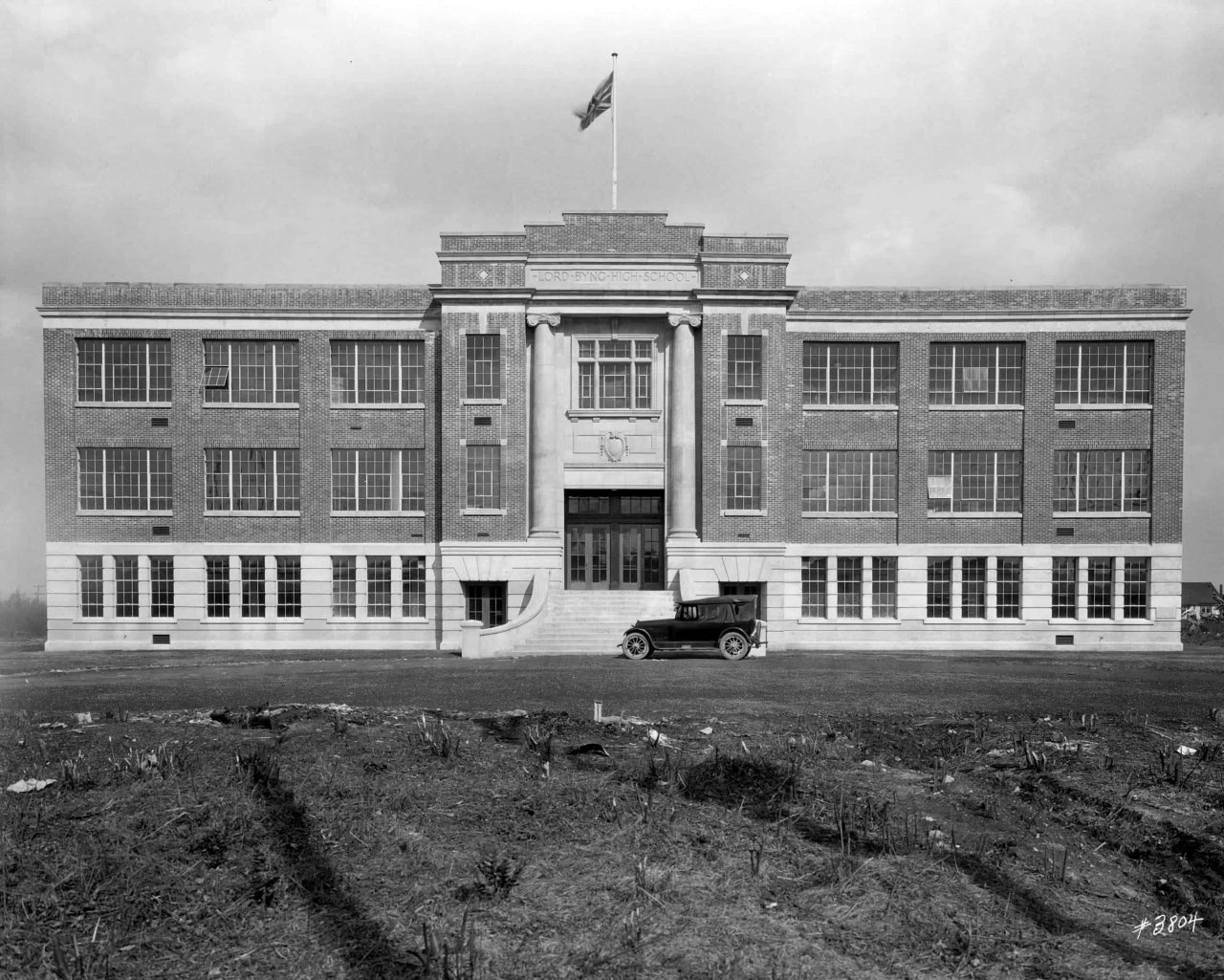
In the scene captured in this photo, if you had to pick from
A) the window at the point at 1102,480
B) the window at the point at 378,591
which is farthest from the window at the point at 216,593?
the window at the point at 1102,480

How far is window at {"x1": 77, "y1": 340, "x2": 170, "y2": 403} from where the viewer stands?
33.2 m

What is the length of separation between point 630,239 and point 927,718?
2305 centimetres

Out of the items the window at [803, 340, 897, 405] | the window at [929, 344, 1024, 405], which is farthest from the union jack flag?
the window at [929, 344, 1024, 405]

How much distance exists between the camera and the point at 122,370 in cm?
3325

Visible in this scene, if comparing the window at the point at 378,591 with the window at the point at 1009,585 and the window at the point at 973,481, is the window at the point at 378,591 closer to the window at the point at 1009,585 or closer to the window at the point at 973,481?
the window at the point at 973,481

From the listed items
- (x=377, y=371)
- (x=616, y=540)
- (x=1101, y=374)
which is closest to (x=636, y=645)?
(x=616, y=540)

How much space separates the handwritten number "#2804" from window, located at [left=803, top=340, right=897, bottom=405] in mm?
27617

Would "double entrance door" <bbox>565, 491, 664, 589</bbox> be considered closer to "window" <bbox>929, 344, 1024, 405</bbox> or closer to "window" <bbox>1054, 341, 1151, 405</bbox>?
"window" <bbox>929, 344, 1024, 405</bbox>

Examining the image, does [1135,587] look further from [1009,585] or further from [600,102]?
[600,102]

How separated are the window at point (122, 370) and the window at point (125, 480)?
1931 millimetres

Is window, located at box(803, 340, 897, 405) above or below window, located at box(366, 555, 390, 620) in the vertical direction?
above

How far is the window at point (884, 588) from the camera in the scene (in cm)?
Answer: 3344

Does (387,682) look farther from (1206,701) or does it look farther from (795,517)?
(795,517)

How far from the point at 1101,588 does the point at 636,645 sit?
1793 centimetres
